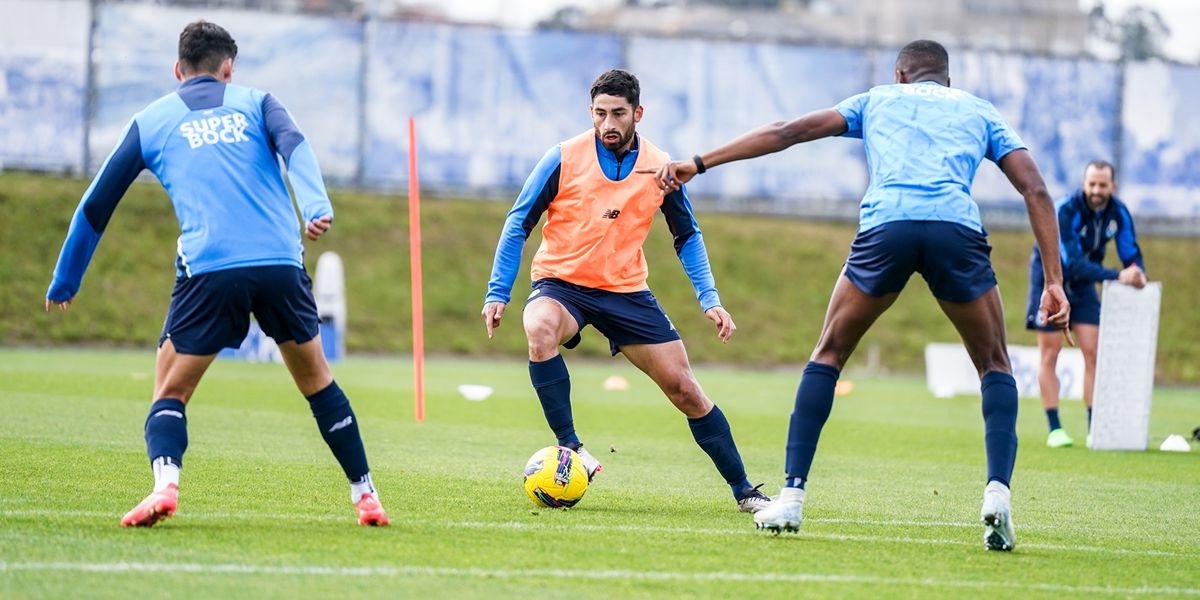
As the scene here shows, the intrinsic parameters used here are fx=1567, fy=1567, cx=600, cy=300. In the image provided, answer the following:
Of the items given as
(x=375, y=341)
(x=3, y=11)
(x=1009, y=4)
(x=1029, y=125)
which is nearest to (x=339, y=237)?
(x=375, y=341)

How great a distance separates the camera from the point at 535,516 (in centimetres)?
730

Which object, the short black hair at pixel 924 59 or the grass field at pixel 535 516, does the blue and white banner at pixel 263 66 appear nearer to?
the grass field at pixel 535 516

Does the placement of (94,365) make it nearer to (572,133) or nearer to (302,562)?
(572,133)

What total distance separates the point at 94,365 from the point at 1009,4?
234ft

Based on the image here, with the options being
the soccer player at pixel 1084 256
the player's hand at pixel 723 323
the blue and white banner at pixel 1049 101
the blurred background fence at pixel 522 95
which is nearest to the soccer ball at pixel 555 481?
the player's hand at pixel 723 323

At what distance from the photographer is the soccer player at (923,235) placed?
6.51 metres

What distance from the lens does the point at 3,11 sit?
28.1 meters

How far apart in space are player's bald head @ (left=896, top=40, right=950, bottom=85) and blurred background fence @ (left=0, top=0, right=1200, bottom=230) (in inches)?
909

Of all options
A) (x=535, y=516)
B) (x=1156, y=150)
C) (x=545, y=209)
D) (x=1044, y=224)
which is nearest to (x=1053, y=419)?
(x=545, y=209)

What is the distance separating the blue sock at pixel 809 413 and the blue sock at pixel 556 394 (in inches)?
63.6

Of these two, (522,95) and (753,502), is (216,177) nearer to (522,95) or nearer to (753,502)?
(753,502)

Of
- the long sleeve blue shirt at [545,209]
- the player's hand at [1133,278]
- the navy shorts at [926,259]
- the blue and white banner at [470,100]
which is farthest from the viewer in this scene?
the blue and white banner at [470,100]

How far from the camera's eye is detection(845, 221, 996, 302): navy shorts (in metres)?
6.49

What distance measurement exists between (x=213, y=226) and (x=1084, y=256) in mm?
8619
